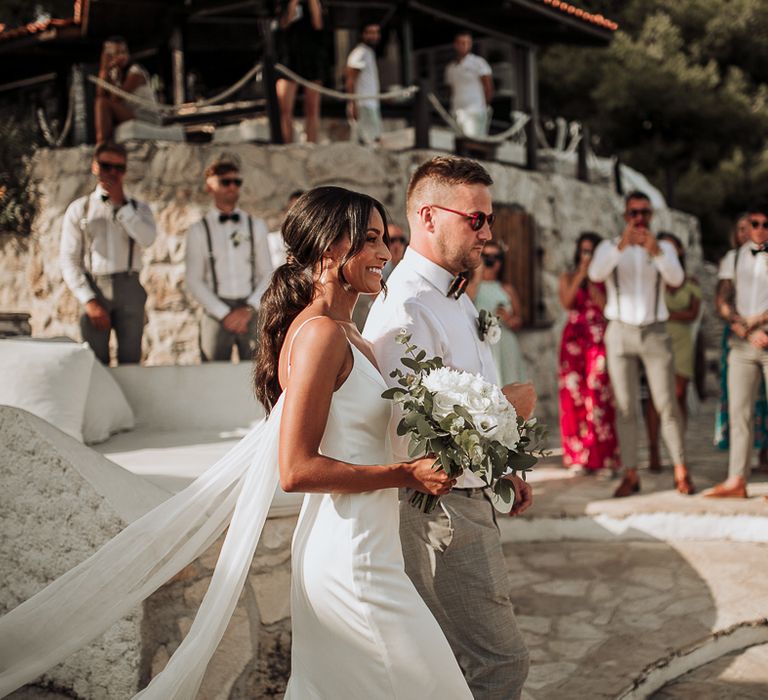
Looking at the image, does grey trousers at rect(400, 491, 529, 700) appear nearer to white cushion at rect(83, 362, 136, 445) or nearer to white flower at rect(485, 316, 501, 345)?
white flower at rect(485, 316, 501, 345)

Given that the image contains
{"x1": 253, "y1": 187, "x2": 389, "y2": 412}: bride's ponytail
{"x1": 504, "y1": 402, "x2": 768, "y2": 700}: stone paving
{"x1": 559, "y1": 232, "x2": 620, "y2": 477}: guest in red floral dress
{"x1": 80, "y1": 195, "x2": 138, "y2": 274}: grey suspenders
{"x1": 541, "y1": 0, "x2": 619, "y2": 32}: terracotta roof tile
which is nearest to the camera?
{"x1": 253, "y1": 187, "x2": 389, "y2": 412}: bride's ponytail

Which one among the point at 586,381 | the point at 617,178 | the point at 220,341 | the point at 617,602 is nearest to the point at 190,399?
the point at 220,341

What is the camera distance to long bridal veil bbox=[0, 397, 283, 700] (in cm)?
265

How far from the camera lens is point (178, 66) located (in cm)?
1251

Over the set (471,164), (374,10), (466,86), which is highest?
(374,10)

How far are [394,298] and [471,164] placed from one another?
51 cm

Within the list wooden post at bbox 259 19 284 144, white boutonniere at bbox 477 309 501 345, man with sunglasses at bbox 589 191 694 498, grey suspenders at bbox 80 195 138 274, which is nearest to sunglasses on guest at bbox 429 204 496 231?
white boutonniere at bbox 477 309 501 345

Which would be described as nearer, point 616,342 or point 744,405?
point 744,405

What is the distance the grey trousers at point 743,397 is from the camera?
236 inches

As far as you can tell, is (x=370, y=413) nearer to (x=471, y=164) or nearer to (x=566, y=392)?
(x=471, y=164)

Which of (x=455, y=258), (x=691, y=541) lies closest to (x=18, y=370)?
(x=455, y=258)

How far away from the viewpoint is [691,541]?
547 cm

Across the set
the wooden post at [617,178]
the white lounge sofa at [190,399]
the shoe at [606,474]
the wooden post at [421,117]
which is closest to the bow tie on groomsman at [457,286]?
the white lounge sofa at [190,399]

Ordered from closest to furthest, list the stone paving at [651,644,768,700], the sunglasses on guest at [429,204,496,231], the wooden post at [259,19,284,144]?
the sunglasses on guest at [429,204,496,231]
the stone paving at [651,644,768,700]
the wooden post at [259,19,284,144]
